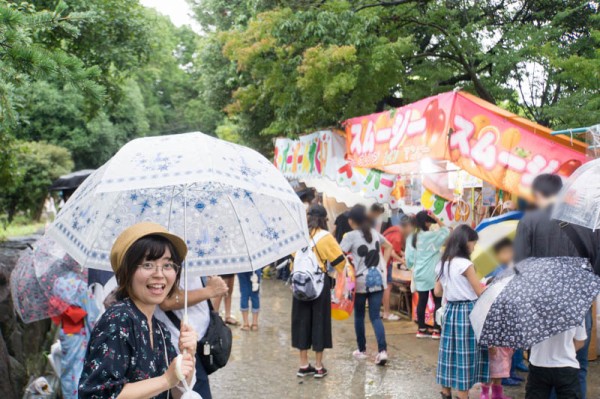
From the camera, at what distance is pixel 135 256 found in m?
2.46

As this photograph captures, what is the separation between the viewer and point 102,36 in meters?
8.74

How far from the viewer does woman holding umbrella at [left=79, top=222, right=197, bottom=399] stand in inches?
87.2

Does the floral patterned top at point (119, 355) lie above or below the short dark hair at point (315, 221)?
below

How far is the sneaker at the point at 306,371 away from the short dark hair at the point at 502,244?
273cm

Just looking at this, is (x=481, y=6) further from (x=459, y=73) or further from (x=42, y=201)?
(x=42, y=201)

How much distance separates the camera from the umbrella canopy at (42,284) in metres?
4.93

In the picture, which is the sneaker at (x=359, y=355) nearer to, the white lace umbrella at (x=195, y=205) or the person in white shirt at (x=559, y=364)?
the person in white shirt at (x=559, y=364)

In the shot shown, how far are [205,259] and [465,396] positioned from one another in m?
3.15

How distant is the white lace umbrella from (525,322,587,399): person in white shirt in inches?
71.5

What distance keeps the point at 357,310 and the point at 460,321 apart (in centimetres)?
191

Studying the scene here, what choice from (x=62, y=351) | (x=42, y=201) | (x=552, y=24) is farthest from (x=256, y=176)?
(x=42, y=201)

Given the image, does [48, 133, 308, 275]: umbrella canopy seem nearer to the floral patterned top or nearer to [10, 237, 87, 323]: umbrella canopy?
the floral patterned top

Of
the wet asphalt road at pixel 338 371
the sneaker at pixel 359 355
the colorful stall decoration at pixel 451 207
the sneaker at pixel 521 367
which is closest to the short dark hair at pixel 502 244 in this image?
the wet asphalt road at pixel 338 371

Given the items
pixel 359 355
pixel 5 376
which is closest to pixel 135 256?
pixel 5 376
